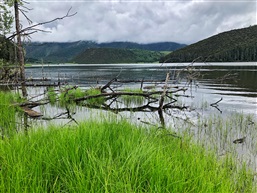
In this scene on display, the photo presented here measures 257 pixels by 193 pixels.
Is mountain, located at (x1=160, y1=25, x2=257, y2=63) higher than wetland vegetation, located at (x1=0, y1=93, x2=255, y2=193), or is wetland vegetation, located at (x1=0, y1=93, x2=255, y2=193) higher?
mountain, located at (x1=160, y1=25, x2=257, y2=63)

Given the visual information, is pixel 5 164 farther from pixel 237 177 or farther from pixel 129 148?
pixel 237 177

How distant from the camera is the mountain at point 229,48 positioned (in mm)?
139875

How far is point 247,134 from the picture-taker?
32.2ft

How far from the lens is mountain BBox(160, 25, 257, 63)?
140 meters

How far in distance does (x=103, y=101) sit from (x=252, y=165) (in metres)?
13.7

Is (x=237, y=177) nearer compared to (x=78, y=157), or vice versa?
(x=78, y=157)

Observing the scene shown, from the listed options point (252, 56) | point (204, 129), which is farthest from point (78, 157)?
point (252, 56)

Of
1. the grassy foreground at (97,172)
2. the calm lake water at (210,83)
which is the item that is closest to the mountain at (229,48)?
the calm lake water at (210,83)

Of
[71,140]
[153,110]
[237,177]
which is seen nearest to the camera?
[71,140]

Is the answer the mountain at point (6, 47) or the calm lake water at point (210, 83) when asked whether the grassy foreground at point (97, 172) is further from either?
the calm lake water at point (210, 83)

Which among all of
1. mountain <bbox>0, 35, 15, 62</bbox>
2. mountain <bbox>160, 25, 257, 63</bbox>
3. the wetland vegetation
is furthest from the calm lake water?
mountain <bbox>160, 25, 257, 63</bbox>

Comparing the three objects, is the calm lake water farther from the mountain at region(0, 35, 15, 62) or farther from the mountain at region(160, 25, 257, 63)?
the mountain at region(160, 25, 257, 63)

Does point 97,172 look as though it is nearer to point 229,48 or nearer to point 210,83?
point 210,83

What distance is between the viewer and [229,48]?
496 ft
